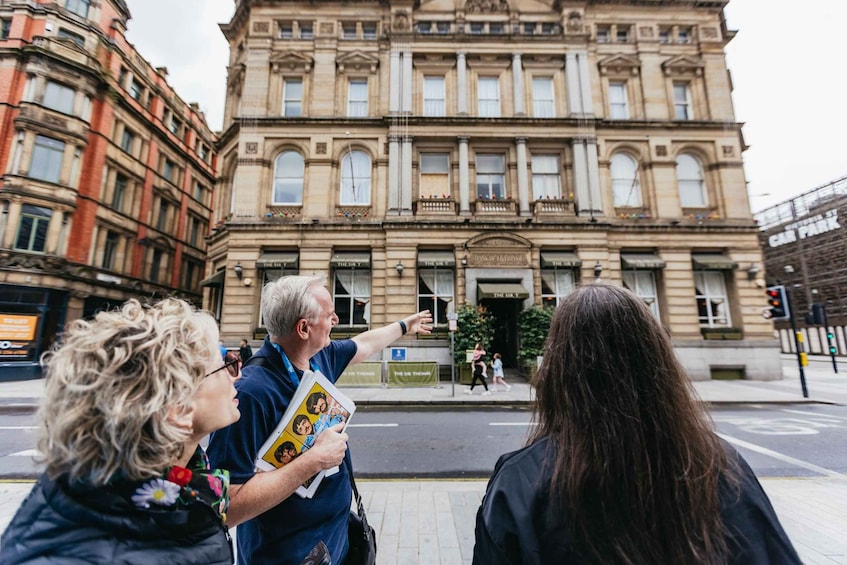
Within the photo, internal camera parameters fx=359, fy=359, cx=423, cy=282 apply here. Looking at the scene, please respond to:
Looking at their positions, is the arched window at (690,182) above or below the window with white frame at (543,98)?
below

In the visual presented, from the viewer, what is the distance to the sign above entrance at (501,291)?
15718 mm

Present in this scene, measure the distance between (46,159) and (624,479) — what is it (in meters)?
26.9

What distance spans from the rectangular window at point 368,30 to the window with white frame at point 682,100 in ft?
53.5

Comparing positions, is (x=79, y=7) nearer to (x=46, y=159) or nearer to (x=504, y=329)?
(x=46, y=159)

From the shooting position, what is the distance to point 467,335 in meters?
15.2

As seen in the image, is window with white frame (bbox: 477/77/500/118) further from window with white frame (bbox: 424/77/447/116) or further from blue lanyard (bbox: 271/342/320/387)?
blue lanyard (bbox: 271/342/320/387)

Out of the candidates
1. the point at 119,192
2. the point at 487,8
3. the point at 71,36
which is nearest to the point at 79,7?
the point at 71,36

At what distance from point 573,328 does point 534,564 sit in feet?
2.63

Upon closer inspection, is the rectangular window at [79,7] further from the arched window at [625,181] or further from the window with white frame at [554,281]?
the arched window at [625,181]

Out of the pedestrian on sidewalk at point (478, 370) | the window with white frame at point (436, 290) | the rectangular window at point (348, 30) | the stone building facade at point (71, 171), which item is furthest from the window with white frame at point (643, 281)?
the stone building facade at point (71, 171)

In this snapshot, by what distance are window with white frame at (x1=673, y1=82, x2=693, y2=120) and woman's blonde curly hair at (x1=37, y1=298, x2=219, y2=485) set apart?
79.4 ft

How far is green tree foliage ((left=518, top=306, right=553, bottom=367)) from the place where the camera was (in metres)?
15.0

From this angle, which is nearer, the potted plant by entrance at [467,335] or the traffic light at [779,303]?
the traffic light at [779,303]

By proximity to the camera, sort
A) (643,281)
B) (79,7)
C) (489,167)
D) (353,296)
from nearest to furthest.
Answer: (353,296) < (643,281) < (489,167) < (79,7)
